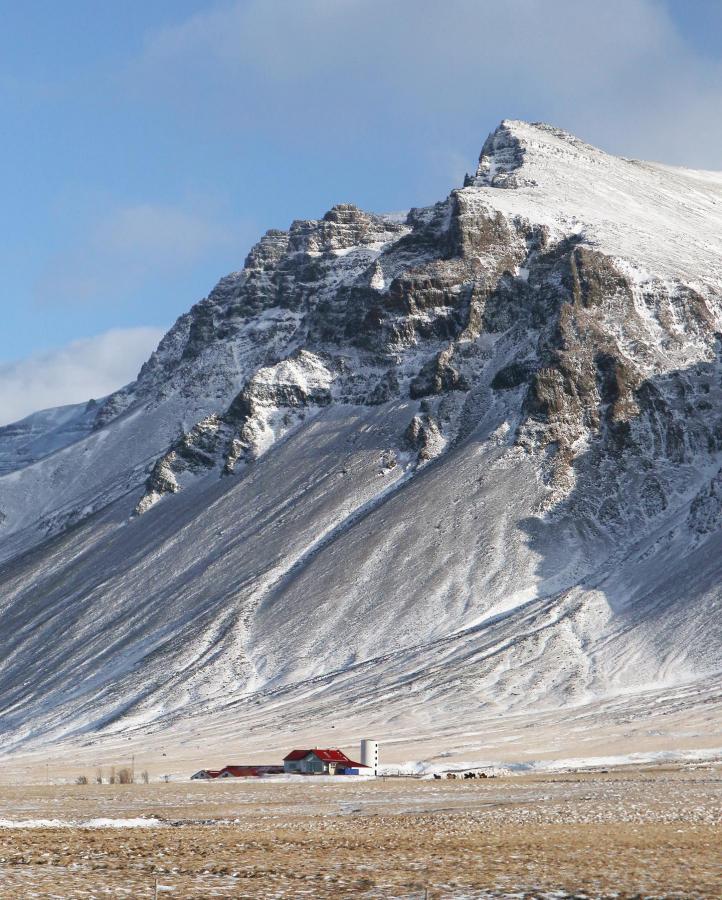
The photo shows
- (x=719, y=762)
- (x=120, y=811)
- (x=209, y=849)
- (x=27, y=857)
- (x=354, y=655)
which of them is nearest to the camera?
(x=27, y=857)

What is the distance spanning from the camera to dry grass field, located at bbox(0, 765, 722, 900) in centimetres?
3162

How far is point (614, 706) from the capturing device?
14850cm

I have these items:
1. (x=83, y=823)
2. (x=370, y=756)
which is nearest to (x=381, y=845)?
(x=83, y=823)

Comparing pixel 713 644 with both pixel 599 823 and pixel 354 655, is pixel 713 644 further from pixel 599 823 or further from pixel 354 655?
pixel 599 823

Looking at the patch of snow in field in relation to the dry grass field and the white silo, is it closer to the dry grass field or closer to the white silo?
the dry grass field

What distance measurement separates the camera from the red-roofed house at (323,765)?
342 ft

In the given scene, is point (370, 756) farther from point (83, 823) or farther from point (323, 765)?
point (83, 823)

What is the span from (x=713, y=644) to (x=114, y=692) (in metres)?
79.2

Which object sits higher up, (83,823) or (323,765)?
(83,823)

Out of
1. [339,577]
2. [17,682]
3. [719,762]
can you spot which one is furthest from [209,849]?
[17,682]

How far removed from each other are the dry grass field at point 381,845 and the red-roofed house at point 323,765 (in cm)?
3173

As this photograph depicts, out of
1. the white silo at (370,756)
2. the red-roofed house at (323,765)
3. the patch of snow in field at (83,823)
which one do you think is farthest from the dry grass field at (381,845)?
the white silo at (370,756)

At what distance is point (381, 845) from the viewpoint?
41562mm

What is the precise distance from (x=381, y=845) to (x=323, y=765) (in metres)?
65.4
